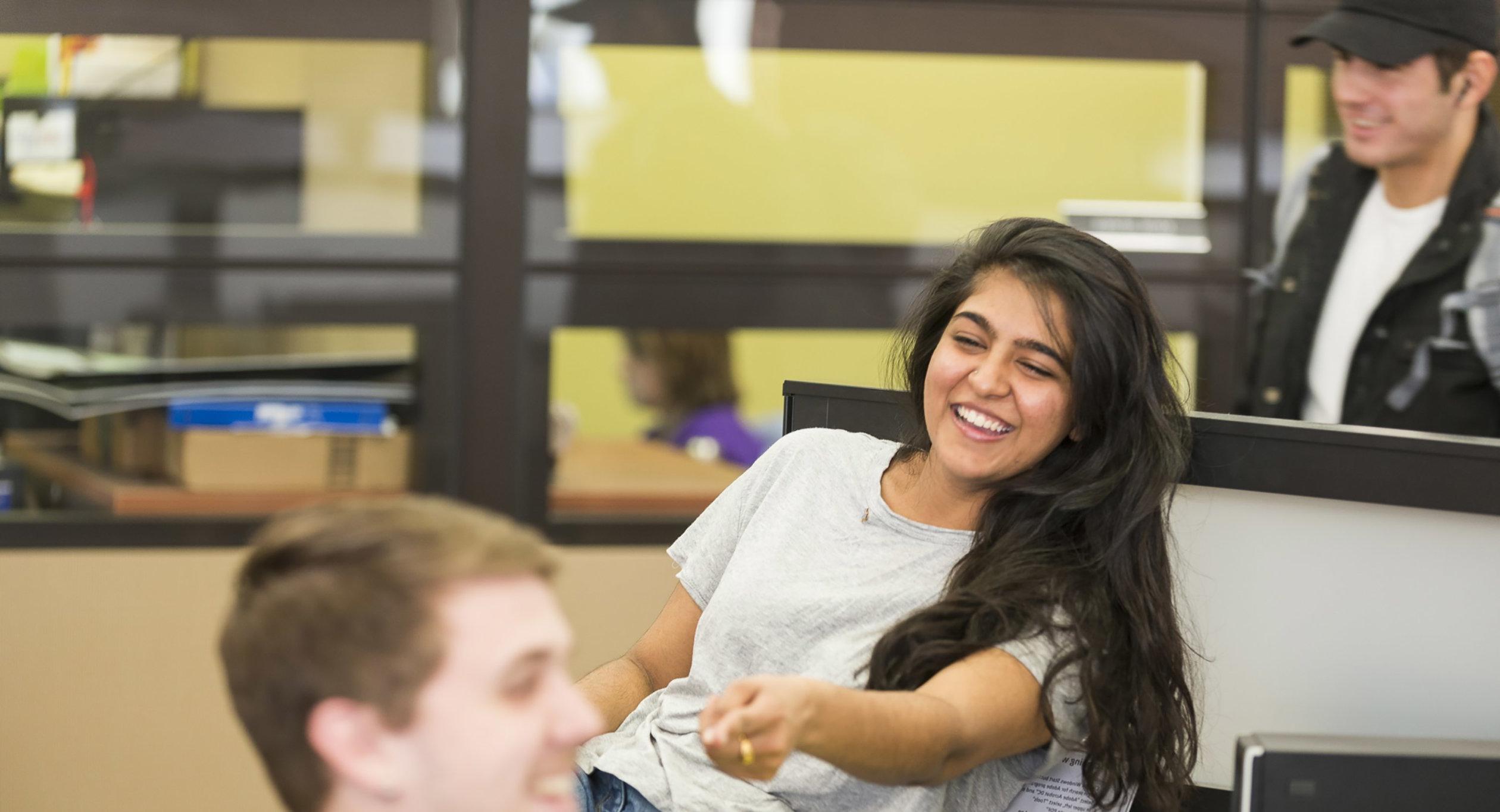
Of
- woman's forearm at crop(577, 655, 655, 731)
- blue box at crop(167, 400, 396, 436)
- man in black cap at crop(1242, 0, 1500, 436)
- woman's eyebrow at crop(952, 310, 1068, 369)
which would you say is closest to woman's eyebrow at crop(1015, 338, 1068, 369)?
woman's eyebrow at crop(952, 310, 1068, 369)

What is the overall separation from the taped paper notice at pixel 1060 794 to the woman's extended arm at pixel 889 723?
0.11m

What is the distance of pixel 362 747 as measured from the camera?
76 cm

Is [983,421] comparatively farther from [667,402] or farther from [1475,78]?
[667,402]

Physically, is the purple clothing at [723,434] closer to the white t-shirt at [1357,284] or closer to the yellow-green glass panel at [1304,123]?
the white t-shirt at [1357,284]

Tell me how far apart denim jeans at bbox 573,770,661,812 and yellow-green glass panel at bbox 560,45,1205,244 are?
64.4 inches

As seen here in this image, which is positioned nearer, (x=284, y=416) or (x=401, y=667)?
(x=401, y=667)

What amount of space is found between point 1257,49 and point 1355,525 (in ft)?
6.64

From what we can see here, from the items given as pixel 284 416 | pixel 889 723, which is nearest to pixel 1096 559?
pixel 889 723

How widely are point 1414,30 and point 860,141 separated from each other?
1091mm

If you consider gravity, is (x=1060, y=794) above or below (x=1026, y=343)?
below

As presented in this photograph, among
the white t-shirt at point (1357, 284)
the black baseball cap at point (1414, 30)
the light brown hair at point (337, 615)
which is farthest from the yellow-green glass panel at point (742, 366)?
the light brown hair at point (337, 615)

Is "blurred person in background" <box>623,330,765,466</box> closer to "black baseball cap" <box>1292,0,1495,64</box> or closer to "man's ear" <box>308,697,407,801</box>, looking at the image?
"black baseball cap" <box>1292,0,1495,64</box>

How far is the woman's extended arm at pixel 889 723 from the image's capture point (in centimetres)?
105

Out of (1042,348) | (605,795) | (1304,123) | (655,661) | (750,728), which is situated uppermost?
(1304,123)
